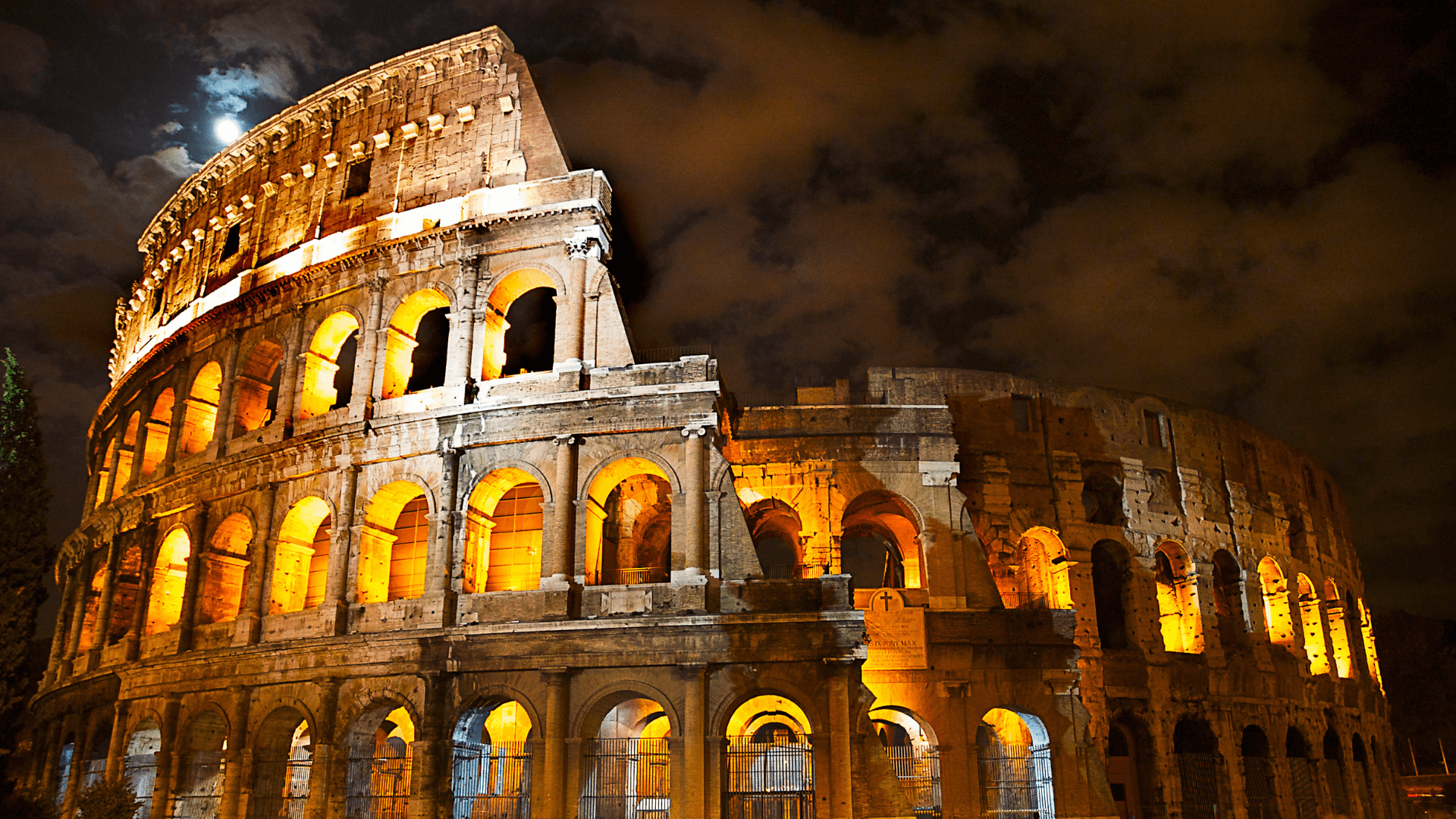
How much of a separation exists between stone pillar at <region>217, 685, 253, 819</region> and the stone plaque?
10.9 metres

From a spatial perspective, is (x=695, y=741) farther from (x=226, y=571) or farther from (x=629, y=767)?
(x=226, y=571)

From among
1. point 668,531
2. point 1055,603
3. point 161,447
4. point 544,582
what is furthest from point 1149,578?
point 161,447

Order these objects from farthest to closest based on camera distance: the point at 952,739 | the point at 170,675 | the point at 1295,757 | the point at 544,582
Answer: the point at 1295,757 < the point at 170,675 < the point at 952,739 < the point at 544,582

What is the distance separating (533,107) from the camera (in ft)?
66.9

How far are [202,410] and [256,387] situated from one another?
1.85m

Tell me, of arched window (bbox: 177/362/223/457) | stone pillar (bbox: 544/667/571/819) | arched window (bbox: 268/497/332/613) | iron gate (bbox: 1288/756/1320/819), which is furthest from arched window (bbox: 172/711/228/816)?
iron gate (bbox: 1288/756/1320/819)

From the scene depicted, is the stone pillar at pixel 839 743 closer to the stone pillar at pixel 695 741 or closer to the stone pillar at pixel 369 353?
Result: the stone pillar at pixel 695 741

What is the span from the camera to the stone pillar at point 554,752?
15.3 meters

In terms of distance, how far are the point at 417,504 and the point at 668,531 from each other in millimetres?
5367

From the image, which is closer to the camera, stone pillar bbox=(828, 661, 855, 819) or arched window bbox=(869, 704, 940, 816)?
stone pillar bbox=(828, 661, 855, 819)

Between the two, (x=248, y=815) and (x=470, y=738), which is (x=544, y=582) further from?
(x=248, y=815)

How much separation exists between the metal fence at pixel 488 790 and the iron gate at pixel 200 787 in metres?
4.53

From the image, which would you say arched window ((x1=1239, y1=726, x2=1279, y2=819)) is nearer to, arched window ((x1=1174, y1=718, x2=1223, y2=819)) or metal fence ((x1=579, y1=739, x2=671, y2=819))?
arched window ((x1=1174, y1=718, x2=1223, y2=819))

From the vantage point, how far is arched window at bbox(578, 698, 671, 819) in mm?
15484
